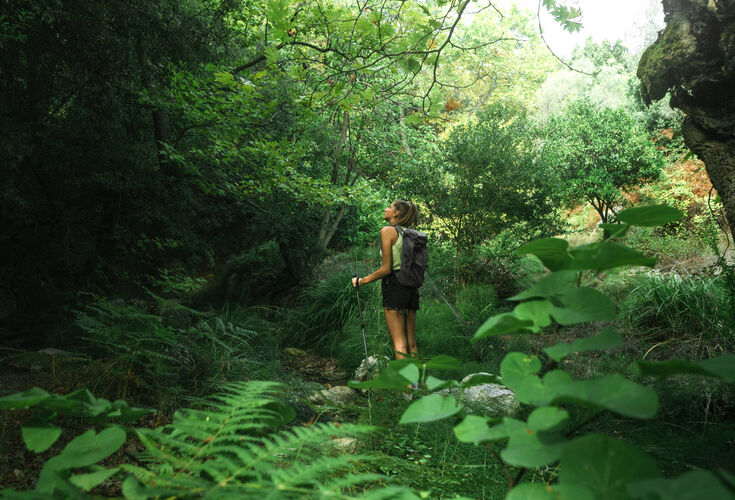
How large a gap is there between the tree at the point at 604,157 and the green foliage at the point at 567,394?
11314 mm

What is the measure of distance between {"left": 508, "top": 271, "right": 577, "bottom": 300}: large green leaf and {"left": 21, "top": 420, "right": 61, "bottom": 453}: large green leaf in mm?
656

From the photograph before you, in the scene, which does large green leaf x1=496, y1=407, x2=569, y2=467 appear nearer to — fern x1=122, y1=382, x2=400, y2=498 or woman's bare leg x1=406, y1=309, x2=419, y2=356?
fern x1=122, y1=382, x2=400, y2=498

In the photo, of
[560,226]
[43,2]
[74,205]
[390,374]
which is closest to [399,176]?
[560,226]

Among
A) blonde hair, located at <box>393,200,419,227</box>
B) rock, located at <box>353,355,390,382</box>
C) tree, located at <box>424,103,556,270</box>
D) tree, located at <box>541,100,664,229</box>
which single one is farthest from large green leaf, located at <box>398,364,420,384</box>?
tree, located at <box>541,100,664,229</box>

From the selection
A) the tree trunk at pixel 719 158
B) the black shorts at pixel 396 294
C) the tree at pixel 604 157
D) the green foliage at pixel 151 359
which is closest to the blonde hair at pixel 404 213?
the black shorts at pixel 396 294

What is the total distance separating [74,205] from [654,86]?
6146 millimetres

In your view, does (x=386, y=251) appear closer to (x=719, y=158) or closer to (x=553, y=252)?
(x=719, y=158)

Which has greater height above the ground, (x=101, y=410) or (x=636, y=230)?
(x=636, y=230)

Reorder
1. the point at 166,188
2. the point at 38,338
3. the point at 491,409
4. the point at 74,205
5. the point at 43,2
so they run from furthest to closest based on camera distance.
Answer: the point at 166,188 → the point at 74,205 → the point at 38,338 → the point at 43,2 → the point at 491,409

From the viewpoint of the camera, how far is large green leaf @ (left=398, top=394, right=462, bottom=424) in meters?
0.55

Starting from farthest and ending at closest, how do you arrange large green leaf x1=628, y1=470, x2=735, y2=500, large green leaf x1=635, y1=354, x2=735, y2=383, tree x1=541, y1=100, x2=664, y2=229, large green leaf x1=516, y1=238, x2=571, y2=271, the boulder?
tree x1=541, y1=100, x2=664, y2=229
the boulder
large green leaf x1=516, y1=238, x2=571, y2=271
large green leaf x1=635, y1=354, x2=735, y2=383
large green leaf x1=628, y1=470, x2=735, y2=500

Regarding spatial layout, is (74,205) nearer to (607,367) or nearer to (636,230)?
(607,367)

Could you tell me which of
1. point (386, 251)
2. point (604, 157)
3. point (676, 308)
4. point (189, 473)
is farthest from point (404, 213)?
point (604, 157)

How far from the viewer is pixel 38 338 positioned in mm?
4887
